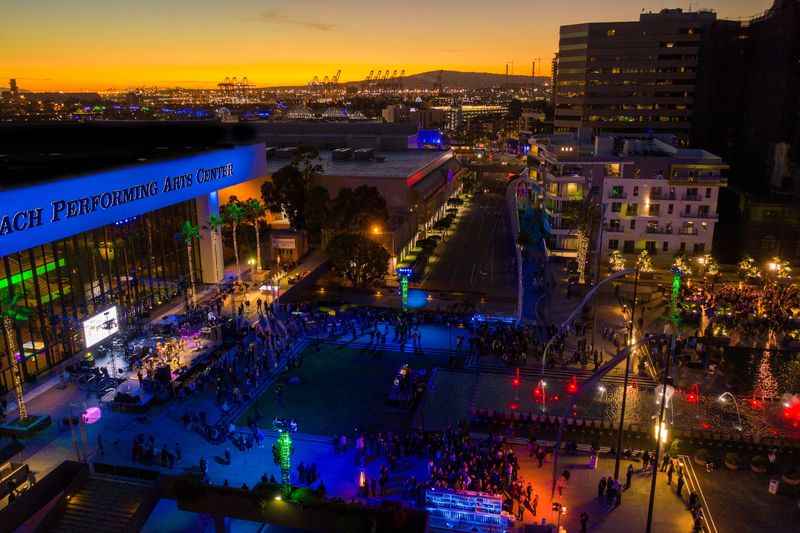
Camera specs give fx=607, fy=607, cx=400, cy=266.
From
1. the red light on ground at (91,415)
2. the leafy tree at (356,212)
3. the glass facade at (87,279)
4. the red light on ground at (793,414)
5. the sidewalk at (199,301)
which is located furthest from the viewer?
the leafy tree at (356,212)

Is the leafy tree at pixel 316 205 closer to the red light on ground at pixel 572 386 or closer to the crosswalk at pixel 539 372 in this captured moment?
the crosswalk at pixel 539 372

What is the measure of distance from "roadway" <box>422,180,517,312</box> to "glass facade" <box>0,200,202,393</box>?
22.6 metres

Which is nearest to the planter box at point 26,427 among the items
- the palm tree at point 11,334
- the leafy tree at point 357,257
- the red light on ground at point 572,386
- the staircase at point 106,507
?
the palm tree at point 11,334

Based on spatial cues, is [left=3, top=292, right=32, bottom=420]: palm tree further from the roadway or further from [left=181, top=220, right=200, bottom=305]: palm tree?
the roadway

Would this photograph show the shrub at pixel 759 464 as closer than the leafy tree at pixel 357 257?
Yes

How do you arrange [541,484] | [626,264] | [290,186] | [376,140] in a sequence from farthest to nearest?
[376,140], [290,186], [626,264], [541,484]

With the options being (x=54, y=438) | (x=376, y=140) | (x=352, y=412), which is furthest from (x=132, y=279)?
(x=376, y=140)

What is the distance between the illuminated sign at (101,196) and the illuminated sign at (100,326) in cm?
521

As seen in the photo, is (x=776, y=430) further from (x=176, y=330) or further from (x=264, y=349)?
(x=176, y=330)

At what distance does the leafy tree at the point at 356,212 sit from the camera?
57844mm

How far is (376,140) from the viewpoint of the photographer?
10794 centimetres

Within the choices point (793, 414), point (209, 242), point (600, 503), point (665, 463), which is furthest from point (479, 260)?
point (600, 503)

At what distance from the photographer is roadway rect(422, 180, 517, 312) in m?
56.2

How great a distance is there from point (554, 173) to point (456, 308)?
2542 centimetres
